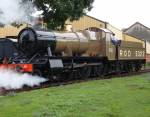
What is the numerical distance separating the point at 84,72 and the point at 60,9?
5.39m

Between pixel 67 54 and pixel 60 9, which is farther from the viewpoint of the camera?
pixel 60 9

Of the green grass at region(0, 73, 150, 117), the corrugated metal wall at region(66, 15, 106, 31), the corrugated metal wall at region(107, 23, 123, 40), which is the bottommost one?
the green grass at region(0, 73, 150, 117)

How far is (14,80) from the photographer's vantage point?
732 inches

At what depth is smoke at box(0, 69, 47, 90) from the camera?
18.4 meters

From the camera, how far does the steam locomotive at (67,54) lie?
1973cm

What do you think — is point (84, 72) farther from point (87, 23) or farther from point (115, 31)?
point (115, 31)

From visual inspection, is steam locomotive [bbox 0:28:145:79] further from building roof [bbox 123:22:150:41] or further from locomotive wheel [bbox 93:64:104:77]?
building roof [bbox 123:22:150:41]

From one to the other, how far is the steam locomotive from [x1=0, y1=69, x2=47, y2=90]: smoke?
27 cm

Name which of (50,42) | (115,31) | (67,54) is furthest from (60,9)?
(115,31)

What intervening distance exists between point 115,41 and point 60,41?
6539 millimetres

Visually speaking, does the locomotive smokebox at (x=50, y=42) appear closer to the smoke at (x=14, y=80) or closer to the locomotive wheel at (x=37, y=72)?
the locomotive wheel at (x=37, y=72)

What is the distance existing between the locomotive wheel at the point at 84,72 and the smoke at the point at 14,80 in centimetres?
442

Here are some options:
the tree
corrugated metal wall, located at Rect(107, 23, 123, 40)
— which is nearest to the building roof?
corrugated metal wall, located at Rect(107, 23, 123, 40)

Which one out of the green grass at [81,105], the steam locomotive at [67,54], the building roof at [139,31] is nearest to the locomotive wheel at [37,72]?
the steam locomotive at [67,54]
